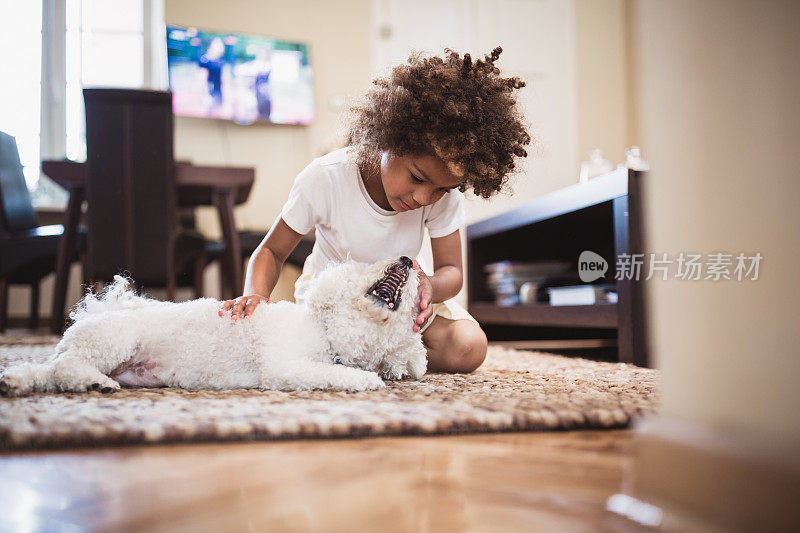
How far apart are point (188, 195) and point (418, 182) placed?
1.52 m

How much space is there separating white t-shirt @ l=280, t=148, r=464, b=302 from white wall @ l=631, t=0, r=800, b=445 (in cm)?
79

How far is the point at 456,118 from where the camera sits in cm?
99

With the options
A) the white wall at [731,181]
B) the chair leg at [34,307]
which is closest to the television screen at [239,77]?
the chair leg at [34,307]

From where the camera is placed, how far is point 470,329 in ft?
3.91

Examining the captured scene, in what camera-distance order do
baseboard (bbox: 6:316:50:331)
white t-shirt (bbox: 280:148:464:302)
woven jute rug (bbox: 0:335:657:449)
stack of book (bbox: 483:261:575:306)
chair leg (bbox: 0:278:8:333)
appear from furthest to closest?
baseboard (bbox: 6:316:50:331), chair leg (bbox: 0:278:8:333), stack of book (bbox: 483:261:575:306), white t-shirt (bbox: 280:148:464:302), woven jute rug (bbox: 0:335:657:449)

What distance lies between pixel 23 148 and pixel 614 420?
3.58 m

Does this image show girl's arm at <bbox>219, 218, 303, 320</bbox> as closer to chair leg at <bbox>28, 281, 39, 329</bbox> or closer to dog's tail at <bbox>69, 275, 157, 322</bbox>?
dog's tail at <bbox>69, 275, 157, 322</bbox>

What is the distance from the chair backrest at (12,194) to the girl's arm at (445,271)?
217cm

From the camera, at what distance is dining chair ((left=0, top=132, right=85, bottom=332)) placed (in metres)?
2.51

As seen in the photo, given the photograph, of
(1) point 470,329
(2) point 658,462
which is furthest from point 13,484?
(1) point 470,329

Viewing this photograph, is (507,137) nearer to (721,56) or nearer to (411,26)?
(721,56)

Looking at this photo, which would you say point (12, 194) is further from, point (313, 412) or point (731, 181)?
point (731, 181)
